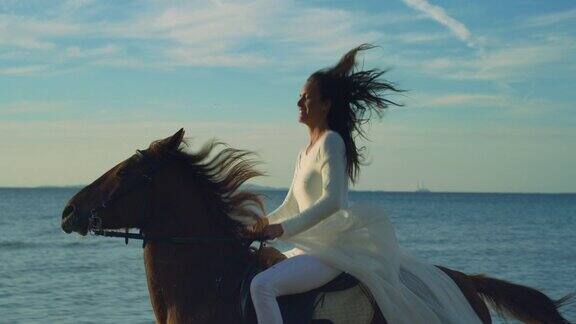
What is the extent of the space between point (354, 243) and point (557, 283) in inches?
724

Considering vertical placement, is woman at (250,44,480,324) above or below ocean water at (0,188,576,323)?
above

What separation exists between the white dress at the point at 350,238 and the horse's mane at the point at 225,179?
1.09ft

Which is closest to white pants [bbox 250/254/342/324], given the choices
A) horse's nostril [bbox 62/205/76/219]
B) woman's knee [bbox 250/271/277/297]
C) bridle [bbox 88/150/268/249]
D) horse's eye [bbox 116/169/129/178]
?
woman's knee [bbox 250/271/277/297]

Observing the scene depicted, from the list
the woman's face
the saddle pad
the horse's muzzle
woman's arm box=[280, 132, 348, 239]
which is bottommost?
the saddle pad

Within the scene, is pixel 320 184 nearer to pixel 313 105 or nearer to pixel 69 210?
pixel 313 105

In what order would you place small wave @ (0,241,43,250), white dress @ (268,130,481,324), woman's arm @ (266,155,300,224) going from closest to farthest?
white dress @ (268,130,481,324)
woman's arm @ (266,155,300,224)
small wave @ (0,241,43,250)

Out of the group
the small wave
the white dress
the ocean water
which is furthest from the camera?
the small wave

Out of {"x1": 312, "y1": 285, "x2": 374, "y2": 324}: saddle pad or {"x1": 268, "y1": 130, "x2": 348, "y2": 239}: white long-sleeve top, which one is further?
{"x1": 312, "y1": 285, "x2": 374, "y2": 324}: saddle pad

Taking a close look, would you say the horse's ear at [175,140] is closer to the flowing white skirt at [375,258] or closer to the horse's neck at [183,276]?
the horse's neck at [183,276]

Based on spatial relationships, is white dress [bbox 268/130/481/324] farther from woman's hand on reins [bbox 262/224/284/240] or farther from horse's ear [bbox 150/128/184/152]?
horse's ear [bbox 150/128/184/152]

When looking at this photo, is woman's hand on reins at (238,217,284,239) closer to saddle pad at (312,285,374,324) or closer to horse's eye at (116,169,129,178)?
saddle pad at (312,285,374,324)

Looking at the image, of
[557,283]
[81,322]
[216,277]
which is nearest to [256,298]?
[216,277]

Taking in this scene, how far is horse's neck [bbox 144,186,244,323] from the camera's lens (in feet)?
17.9

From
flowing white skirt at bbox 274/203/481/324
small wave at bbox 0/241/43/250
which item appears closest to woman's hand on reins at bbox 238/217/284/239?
flowing white skirt at bbox 274/203/481/324
